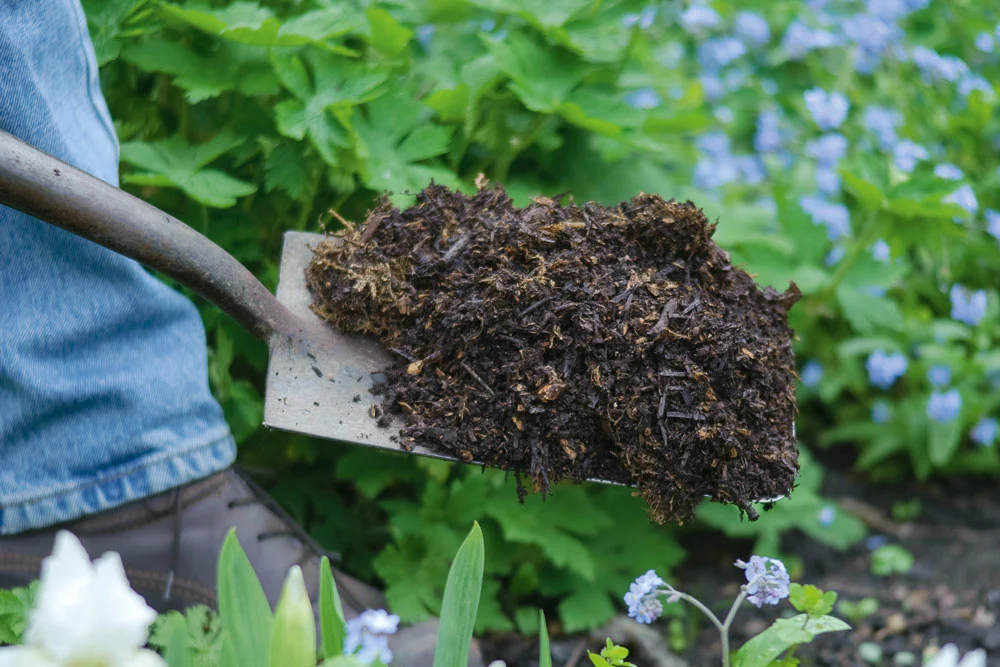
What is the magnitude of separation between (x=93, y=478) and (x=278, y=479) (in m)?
0.46

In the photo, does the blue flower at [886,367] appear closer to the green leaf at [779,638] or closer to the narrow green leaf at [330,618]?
the green leaf at [779,638]

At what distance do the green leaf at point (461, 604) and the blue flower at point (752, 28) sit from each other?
2.68 meters

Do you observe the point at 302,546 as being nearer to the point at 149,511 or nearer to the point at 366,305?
the point at 149,511

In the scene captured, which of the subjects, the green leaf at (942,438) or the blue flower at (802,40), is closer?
the green leaf at (942,438)

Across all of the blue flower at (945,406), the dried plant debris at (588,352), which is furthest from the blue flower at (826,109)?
the dried plant debris at (588,352)

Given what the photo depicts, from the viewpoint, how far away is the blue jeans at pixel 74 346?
1.22 m

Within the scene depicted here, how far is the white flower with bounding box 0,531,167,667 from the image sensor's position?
60 cm

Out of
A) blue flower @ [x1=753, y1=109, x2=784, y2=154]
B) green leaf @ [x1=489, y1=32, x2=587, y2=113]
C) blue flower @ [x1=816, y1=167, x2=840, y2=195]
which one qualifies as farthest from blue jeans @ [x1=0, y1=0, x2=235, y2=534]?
blue flower @ [x1=753, y1=109, x2=784, y2=154]

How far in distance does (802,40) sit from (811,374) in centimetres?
139

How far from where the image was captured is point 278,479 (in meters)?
1.73

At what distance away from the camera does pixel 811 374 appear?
2.28 metres

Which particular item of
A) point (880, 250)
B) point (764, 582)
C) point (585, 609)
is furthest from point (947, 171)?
point (764, 582)

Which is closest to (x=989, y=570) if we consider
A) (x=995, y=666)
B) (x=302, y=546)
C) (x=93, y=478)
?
(x=995, y=666)

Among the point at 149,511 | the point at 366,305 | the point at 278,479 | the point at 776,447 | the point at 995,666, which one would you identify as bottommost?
the point at 995,666
